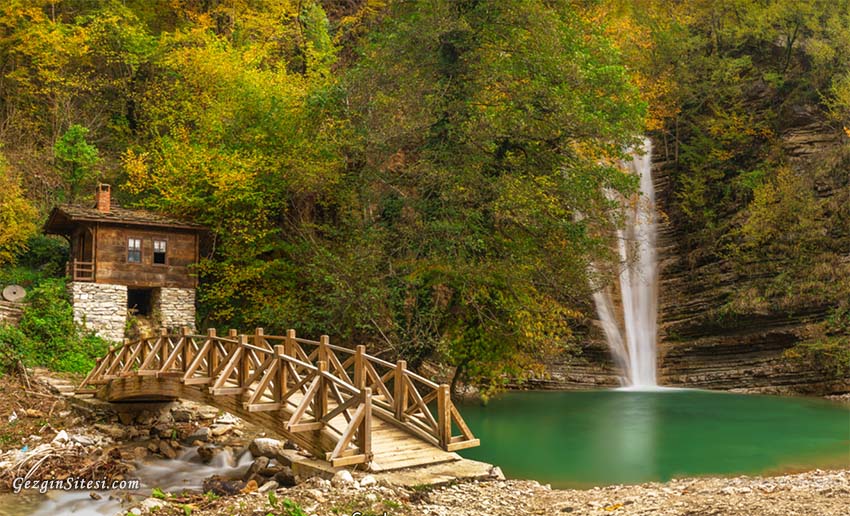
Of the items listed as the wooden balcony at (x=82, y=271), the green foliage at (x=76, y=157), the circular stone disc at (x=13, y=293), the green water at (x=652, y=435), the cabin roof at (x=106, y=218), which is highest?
the green foliage at (x=76, y=157)

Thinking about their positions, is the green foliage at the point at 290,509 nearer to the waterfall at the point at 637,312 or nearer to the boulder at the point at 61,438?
the boulder at the point at 61,438

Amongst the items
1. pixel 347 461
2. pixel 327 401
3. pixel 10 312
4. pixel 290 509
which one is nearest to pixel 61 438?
pixel 327 401

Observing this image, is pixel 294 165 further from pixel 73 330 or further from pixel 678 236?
pixel 678 236

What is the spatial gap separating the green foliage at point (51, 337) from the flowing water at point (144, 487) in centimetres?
788

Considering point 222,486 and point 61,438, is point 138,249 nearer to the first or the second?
point 61,438

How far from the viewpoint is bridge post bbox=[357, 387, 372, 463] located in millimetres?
9977

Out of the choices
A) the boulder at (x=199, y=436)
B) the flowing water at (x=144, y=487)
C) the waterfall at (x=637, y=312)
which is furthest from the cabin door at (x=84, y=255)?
the waterfall at (x=637, y=312)

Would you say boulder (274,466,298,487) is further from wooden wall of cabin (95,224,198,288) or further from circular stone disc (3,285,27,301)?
circular stone disc (3,285,27,301)

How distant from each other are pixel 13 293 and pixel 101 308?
2.61m

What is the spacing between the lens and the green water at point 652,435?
45.4 feet

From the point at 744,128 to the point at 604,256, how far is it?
15.7 m

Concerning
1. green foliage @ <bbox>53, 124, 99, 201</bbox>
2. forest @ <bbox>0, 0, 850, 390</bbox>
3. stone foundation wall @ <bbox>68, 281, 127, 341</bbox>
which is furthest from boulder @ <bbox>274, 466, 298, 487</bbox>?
green foliage @ <bbox>53, 124, 99, 201</bbox>

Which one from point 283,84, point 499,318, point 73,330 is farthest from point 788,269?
point 73,330

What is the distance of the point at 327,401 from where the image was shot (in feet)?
36.9
